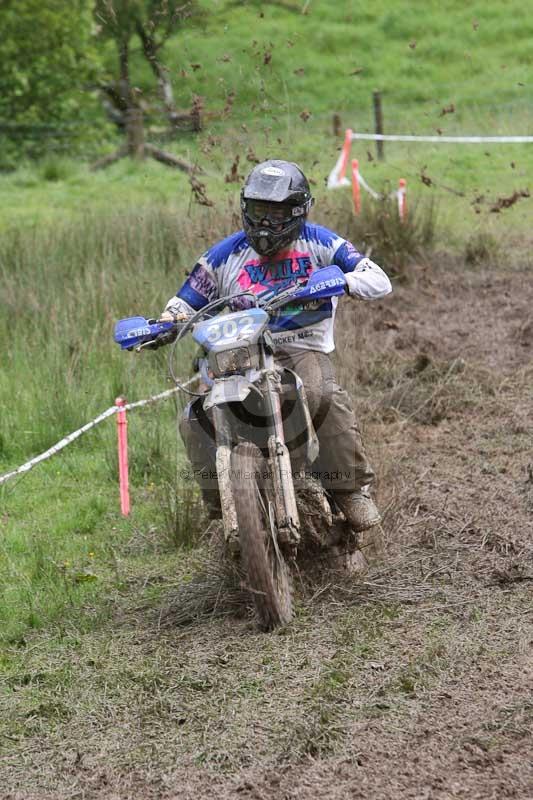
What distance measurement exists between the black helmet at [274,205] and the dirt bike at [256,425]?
0.29 metres

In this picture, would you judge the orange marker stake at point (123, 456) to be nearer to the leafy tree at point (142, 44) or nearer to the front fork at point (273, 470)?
the front fork at point (273, 470)

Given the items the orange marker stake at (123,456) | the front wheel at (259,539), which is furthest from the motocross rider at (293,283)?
the orange marker stake at (123,456)

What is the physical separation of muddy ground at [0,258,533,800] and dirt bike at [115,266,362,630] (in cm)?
33

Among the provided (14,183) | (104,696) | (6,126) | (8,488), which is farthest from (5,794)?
(6,126)

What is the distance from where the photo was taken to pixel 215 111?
31.6 ft

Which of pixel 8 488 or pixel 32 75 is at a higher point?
pixel 32 75

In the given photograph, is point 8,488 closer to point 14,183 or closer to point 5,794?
point 5,794

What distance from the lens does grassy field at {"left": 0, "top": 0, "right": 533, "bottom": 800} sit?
428 centimetres

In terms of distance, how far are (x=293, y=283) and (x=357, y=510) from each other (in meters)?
1.12

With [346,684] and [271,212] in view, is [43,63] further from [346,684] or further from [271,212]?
[346,684]

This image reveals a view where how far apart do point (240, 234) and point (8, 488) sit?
2846 mm

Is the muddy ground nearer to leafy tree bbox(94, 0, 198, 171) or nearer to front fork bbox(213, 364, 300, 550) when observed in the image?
front fork bbox(213, 364, 300, 550)

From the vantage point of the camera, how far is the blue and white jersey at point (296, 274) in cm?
557

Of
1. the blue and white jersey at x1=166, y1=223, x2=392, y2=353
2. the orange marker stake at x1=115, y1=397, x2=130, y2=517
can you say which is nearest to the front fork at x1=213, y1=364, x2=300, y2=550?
the blue and white jersey at x1=166, y1=223, x2=392, y2=353
